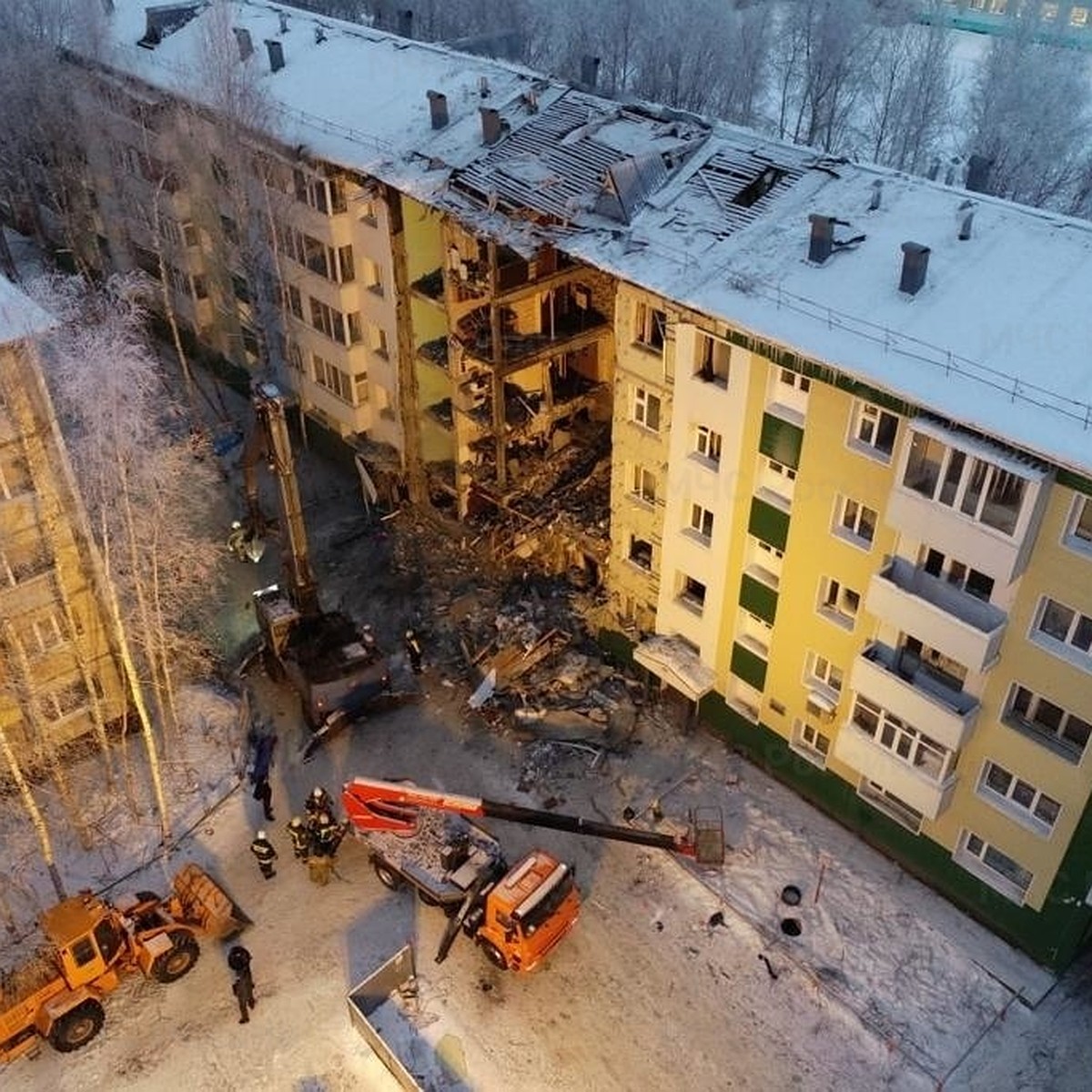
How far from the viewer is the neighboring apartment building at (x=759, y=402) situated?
23000 millimetres

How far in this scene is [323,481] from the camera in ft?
145

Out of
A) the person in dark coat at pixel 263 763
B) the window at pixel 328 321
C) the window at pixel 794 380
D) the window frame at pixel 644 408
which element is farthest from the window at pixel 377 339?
the window at pixel 794 380

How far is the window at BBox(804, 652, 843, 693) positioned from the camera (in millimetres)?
28641

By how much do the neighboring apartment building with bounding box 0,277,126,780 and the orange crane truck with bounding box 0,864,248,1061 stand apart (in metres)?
4.47

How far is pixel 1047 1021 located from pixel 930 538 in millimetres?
12374

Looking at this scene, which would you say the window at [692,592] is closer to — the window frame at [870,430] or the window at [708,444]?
the window at [708,444]

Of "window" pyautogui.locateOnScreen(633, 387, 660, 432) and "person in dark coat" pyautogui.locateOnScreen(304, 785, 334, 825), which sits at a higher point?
"window" pyautogui.locateOnScreen(633, 387, 660, 432)

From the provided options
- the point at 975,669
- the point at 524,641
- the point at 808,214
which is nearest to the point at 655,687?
the point at 524,641

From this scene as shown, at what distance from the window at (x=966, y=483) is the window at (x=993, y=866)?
29.2 ft

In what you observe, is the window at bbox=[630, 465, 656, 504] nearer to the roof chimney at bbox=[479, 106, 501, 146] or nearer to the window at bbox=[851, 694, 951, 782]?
the window at bbox=[851, 694, 951, 782]

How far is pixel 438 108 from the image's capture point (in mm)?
35125

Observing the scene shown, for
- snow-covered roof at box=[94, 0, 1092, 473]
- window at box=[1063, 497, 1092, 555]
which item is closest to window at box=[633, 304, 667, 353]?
snow-covered roof at box=[94, 0, 1092, 473]

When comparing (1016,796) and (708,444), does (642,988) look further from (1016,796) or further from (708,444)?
(708,444)

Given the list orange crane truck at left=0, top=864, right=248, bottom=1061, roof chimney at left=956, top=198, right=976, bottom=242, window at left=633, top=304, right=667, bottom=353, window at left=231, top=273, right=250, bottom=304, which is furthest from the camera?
window at left=231, top=273, right=250, bottom=304
